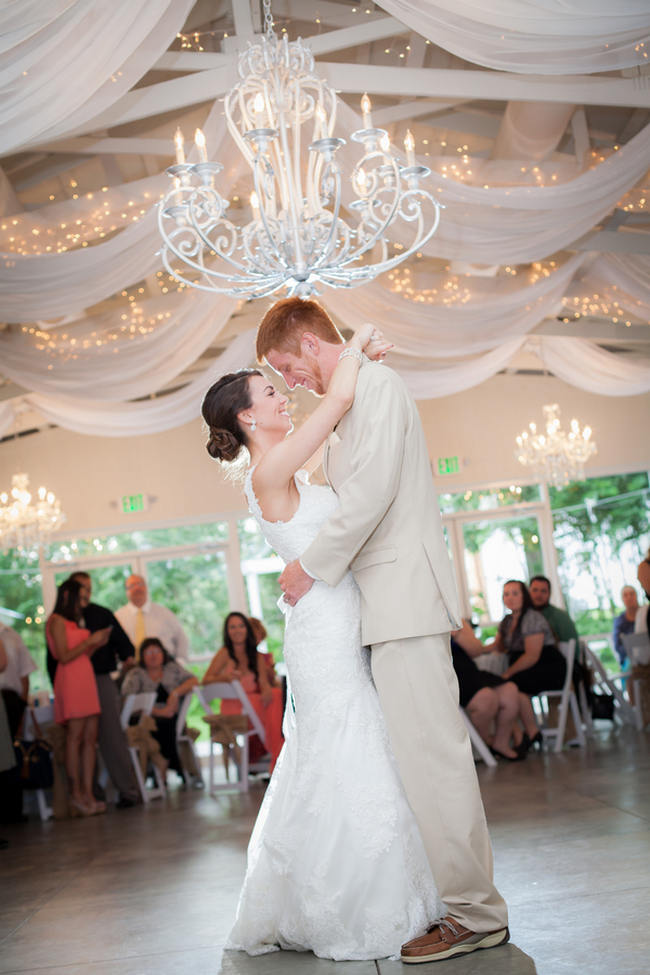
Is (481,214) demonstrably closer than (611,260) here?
Yes

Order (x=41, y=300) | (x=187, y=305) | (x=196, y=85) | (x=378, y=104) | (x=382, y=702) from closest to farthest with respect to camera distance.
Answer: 1. (x=382, y=702)
2. (x=196, y=85)
3. (x=41, y=300)
4. (x=378, y=104)
5. (x=187, y=305)

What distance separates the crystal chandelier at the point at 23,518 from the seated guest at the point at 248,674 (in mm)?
4243

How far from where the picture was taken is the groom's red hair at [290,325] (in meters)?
3.08

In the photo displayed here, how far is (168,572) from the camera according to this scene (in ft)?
46.3

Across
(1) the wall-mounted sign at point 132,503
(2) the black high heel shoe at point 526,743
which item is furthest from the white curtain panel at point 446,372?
(1) the wall-mounted sign at point 132,503

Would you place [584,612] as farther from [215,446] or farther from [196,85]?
[215,446]

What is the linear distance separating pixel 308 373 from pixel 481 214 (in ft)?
11.1

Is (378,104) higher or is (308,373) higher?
(378,104)

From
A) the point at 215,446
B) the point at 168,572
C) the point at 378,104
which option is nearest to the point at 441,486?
the point at 168,572

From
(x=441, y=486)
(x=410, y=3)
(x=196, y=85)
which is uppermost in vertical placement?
(x=196, y=85)

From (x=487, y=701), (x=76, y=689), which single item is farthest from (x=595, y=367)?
(x=76, y=689)

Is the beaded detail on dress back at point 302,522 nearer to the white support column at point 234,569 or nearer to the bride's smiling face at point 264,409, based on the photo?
the bride's smiling face at point 264,409

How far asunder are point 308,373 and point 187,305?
4.59 m

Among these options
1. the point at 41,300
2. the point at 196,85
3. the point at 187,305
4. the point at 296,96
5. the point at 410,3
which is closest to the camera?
the point at 410,3
